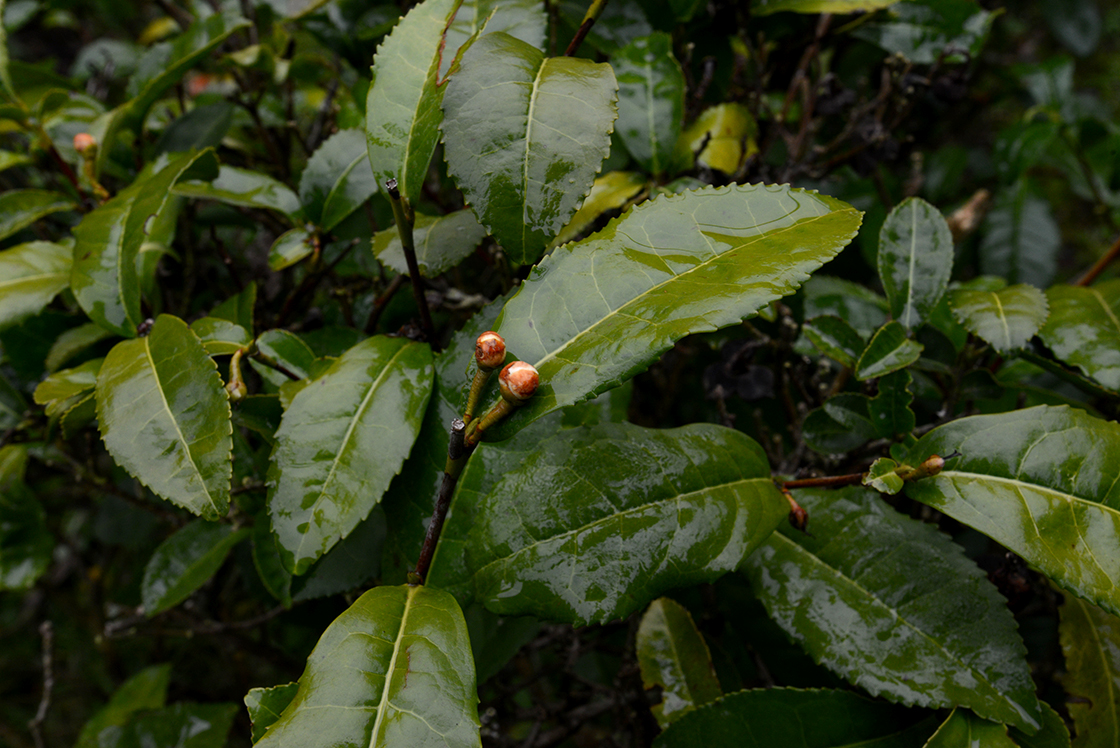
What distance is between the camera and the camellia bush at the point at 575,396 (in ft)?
2.27

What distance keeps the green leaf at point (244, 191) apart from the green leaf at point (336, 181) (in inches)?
1.5

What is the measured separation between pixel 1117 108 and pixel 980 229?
4.00 ft

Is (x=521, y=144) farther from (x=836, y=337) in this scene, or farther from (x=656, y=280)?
(x=836, y=337)

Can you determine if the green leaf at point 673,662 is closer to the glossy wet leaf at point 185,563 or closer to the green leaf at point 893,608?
the green leaf at point 893,608

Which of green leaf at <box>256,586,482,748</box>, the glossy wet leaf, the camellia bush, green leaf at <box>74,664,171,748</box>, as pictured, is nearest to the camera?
green leaf at <box>256,586,482,748</box>

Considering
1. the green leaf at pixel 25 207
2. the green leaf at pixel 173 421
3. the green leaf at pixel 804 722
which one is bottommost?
the green leaf at pixel 804 722

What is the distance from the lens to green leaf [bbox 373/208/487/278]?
84 centimetres

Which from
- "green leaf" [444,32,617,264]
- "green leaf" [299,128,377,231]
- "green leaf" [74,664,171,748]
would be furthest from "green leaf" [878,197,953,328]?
"green leaf" [74,664,171,748]

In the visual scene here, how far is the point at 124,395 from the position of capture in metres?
0.80

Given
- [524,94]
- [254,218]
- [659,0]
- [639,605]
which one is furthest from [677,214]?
[254,218]

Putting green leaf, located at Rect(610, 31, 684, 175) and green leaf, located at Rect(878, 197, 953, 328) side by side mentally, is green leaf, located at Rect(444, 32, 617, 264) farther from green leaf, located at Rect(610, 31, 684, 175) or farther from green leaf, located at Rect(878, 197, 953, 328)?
green leaf, located at Rect(878, 197, 953, 328)

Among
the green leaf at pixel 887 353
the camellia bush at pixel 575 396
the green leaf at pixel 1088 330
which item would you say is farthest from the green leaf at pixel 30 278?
the green leaf at pixel 1088 330

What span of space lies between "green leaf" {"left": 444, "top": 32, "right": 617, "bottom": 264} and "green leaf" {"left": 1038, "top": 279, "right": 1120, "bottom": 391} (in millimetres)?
703

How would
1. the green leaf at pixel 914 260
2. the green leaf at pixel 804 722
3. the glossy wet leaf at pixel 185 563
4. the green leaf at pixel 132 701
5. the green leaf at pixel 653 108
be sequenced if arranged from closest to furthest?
the green leaf at pixel 804 722 < the green leaf at pixel 914 260 < the green leaf at pixel 653 108 < the glossy wet leaf at pixel 185 563 < the green leaf at pixel 132 701
